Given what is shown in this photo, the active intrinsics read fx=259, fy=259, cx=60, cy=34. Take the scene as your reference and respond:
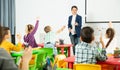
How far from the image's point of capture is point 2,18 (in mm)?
8242

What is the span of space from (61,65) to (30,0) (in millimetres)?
4637

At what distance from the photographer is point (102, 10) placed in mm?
7746

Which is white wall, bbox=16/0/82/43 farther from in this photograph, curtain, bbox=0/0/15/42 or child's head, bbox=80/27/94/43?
child's head, bbox=80/27/94/43

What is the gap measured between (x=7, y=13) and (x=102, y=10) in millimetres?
3041

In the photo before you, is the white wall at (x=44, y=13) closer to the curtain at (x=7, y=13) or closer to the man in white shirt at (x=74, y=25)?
the man in white shirt at (x=74, y=25)

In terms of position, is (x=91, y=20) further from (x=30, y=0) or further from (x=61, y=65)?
(x=61, y=65)

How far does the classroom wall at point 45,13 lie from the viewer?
8.36 m

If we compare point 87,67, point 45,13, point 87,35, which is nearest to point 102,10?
point 45,13

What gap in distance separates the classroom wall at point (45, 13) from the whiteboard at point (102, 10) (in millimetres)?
181

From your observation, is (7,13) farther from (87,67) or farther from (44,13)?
(87,67)

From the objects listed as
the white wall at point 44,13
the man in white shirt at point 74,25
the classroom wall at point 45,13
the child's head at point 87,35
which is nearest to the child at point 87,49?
the child's head at point 87,35

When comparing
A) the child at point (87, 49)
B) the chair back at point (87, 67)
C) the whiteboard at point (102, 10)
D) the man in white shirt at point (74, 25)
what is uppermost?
the whiteboard at point (102, 10)

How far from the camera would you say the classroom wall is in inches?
329

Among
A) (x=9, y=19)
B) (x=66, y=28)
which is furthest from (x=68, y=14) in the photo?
(x=9, y=19)
